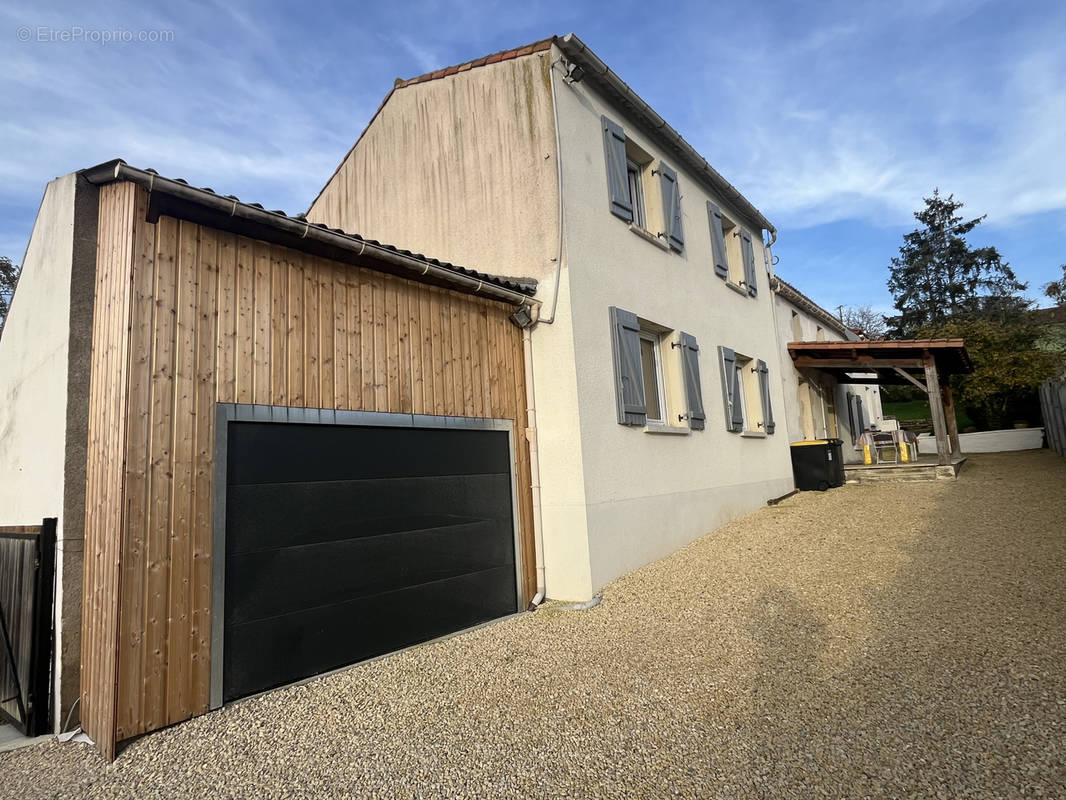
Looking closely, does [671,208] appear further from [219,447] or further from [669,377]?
[219,447]

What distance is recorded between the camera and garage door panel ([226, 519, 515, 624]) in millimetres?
3906

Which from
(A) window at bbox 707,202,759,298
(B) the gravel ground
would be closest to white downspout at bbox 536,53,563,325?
(B) the gravel ground

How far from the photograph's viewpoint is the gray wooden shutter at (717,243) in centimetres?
1007

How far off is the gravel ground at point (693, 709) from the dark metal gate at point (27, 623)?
0.49 meters

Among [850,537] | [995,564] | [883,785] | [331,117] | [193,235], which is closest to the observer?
[883,785]

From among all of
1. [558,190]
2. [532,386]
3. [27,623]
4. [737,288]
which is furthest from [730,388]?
[27,623]

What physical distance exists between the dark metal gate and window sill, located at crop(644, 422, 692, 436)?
5648 millimetres

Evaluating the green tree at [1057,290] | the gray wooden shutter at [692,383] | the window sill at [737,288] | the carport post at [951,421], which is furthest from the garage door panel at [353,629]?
the green tree at [1057,290]

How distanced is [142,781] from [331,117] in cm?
971

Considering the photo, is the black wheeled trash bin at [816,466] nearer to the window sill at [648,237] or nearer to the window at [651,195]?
the window at [651,195]

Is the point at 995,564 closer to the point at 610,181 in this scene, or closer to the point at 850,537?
the point at 850,537

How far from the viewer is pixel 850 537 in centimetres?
716

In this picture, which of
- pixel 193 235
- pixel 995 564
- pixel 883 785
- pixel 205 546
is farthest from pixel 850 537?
pixel 193 235

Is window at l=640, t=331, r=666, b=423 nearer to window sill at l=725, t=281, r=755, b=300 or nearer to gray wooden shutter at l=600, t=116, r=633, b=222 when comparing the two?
gray wooden shutter at l=600, t=116, r=633, b=222
